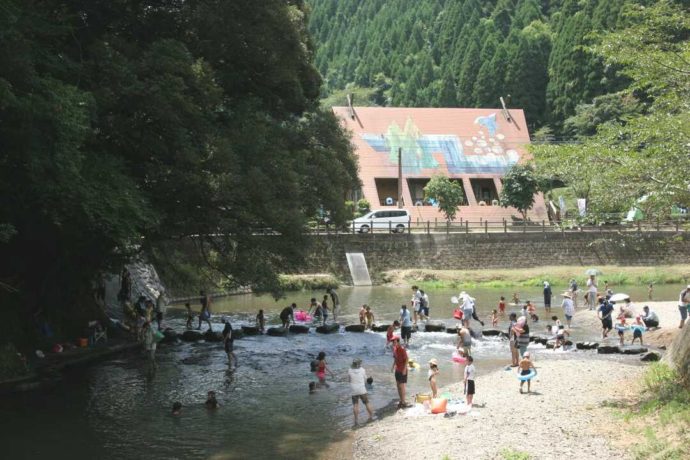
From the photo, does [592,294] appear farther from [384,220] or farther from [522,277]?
[384,220]

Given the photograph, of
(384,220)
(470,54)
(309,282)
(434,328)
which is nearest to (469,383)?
(434,328)

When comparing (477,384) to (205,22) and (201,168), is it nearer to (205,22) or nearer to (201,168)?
(201,168)

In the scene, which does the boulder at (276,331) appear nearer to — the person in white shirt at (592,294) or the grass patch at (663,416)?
the person in white shirt at (592,294)

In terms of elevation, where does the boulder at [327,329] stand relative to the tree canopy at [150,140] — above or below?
below

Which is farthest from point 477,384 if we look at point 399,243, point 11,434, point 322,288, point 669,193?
point 399,243

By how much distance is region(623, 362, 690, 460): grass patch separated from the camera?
9.98 m

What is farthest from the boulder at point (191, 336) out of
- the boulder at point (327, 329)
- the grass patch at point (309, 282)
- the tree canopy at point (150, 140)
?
the grass patch at point (309, 282)

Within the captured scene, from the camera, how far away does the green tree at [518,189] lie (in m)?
54.0

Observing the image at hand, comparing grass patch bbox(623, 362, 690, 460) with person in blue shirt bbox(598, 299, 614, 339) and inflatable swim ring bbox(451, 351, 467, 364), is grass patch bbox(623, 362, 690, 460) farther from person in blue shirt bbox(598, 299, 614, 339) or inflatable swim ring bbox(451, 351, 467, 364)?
person in blue shirt bbox(598, 299, 614, 339)

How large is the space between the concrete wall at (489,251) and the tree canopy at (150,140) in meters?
22.0

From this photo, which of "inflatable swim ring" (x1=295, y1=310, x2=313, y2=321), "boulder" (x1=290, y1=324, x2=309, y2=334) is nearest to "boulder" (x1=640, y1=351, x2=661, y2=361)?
"boulder" (x1=290, y1=324, x2=309, y2=334)

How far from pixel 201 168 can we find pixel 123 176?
225 cm

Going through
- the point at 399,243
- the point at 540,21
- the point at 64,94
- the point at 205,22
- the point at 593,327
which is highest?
the point at 540,21

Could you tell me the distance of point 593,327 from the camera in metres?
26.6
